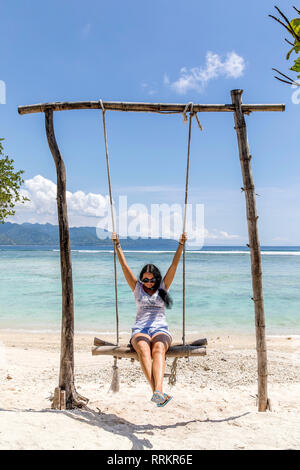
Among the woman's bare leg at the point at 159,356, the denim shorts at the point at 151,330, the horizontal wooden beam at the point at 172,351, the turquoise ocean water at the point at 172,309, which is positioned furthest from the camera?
the turquoise ocean water at the point at 172,309

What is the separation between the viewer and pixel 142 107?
3.22m

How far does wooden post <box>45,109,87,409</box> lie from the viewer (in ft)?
9.89

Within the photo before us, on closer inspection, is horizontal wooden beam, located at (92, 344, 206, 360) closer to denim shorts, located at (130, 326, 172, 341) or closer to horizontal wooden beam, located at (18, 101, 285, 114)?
denim shorts, located at (130, 326, 172, 341)

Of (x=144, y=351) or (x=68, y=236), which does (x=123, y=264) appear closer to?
(x=68, y=236)

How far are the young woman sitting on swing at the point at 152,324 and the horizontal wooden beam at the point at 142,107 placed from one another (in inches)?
45.4

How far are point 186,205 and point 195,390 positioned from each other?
198cm

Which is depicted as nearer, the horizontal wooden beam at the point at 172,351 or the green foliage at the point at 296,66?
the green foliage at the point at 296,66

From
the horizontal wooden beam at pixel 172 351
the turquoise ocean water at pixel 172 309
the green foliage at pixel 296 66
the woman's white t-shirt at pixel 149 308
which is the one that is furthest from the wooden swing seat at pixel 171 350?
the turquoise ocean water at pixel 172 309

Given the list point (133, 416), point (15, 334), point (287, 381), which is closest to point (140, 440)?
point (133, 416)

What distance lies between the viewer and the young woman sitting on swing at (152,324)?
2.51 metres

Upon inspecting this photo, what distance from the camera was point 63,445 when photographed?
2.10 meters

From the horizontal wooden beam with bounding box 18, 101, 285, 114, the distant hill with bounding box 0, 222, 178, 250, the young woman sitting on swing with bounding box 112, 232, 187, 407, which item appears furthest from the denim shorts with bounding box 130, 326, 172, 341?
the distant hill with bounding box 0, 222, 178, 250

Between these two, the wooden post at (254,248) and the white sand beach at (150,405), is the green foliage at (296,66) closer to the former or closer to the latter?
the white sand beach at (150,405)
